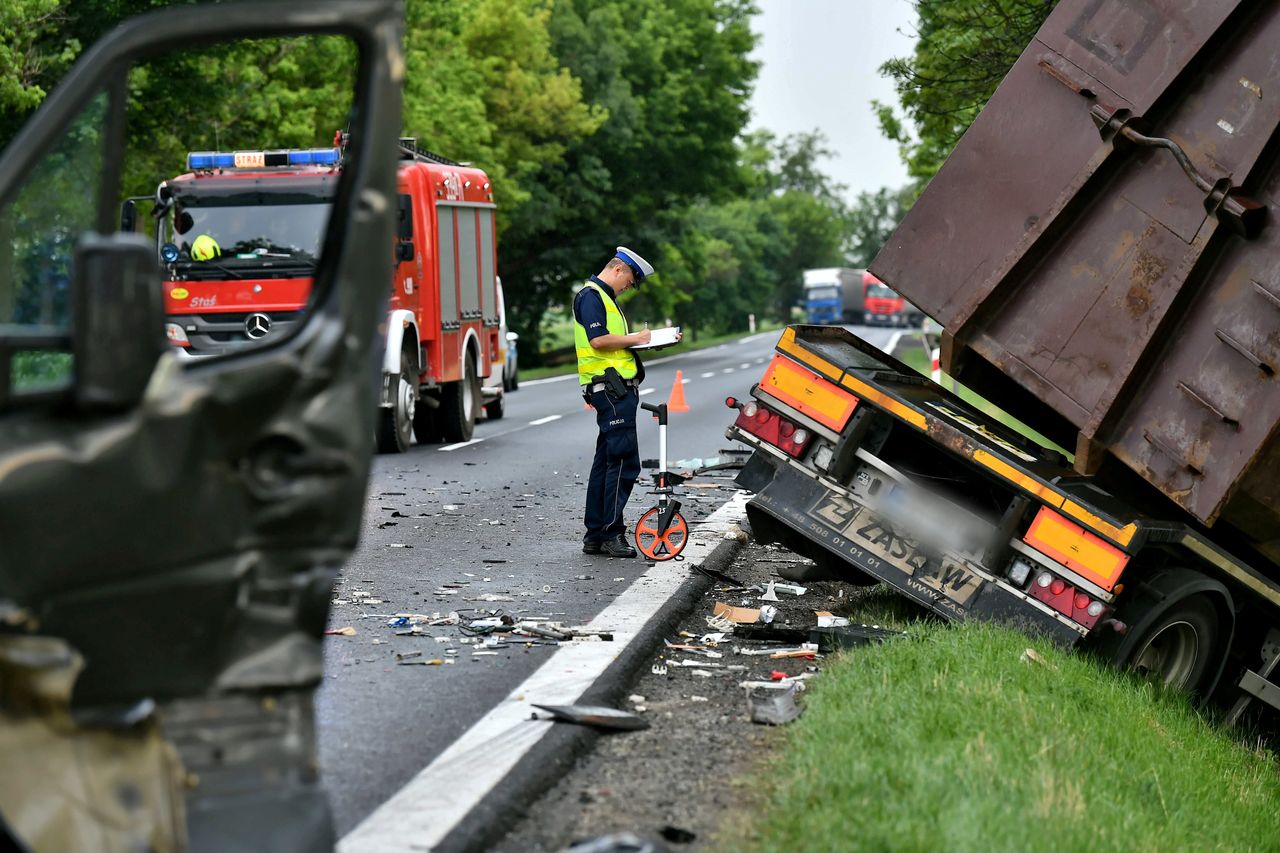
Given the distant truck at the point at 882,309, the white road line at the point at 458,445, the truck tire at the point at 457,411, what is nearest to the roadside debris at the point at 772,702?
the white road line at the point at 458,445

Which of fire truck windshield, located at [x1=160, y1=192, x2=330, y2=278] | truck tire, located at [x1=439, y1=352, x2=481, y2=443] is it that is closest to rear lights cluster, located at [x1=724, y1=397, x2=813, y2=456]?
fire truck windshield, located at [x1=160, y1=192, x2=330, y2=278]

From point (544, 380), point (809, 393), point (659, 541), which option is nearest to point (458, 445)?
point (659, 541)

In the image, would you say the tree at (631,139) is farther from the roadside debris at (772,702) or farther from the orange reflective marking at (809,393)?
the roadside debris at (772,702)

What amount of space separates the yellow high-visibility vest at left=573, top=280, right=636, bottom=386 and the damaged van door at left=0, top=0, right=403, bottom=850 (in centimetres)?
585

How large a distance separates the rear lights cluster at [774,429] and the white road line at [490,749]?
920 millimetres

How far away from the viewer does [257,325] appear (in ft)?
49.3

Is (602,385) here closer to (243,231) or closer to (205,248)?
(243,231)

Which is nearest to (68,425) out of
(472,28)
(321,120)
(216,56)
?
(216,56)

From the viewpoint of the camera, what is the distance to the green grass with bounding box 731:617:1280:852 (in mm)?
4539

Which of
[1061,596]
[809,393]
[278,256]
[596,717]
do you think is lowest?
[278,256]

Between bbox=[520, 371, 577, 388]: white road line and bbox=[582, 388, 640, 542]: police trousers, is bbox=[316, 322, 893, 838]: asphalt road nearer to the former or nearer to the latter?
bbox=[582, 388, 640, 542]: police trousers

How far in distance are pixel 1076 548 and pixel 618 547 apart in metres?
3.28

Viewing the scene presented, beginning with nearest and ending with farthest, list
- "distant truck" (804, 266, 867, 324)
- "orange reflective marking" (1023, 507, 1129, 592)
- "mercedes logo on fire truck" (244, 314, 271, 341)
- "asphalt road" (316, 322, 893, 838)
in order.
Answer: "asphalt road" (316, 322, 893, 838) → "orange reflective marking" (1023, 507, 1129, 592) → "mercedes logo on fire truck" (244, 314, 271, 341) → "distant truck" (804, 266, 867, 324)

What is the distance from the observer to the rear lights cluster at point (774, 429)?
775 cm
